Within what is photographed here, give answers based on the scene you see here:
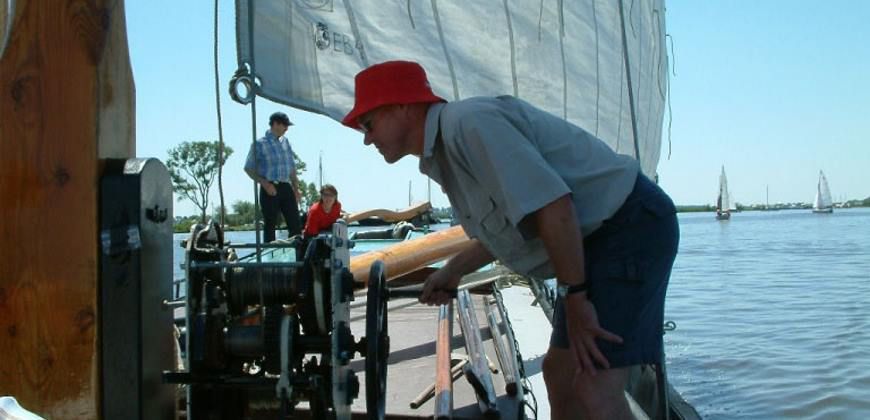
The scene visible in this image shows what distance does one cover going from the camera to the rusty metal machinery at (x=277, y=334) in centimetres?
209

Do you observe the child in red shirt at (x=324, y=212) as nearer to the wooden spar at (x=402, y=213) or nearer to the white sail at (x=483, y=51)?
the white sail at (x=483, y=51)

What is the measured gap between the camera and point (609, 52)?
213 inches

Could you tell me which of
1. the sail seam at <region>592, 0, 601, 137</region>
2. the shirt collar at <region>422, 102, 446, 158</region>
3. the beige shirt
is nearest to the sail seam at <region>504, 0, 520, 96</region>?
the sail seam at <region>592, 0, 601, 137</region>


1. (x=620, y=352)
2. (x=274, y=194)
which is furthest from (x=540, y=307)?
(x=620, y=352)

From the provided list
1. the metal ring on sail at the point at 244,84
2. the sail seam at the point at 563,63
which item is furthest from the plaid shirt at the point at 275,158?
the metal ring on sail at the point at 244,84

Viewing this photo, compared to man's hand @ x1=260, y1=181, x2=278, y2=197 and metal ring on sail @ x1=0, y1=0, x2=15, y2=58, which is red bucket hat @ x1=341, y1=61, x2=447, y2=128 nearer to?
metal ring on sail @ x1=0, y1=0, x2=15, y2=58

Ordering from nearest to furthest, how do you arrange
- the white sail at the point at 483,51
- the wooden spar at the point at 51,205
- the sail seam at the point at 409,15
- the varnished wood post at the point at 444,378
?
the wooden spar at the point at 51,205 < the varnished wood post at the point at 444,378 < the white sail at the point at 483,51 < the sail seam at the point at 409,15

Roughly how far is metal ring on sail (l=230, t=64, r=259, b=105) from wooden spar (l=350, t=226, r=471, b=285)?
→ 5.06ft

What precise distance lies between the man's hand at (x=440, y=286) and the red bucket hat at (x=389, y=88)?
749mm

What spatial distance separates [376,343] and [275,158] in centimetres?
526

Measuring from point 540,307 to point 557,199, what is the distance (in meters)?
4.39

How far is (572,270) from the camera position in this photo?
6.91 ft

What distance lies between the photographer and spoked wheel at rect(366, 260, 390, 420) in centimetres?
217

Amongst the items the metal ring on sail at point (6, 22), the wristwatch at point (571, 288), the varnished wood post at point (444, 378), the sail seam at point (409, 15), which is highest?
the sail seam at point (409, 15)
